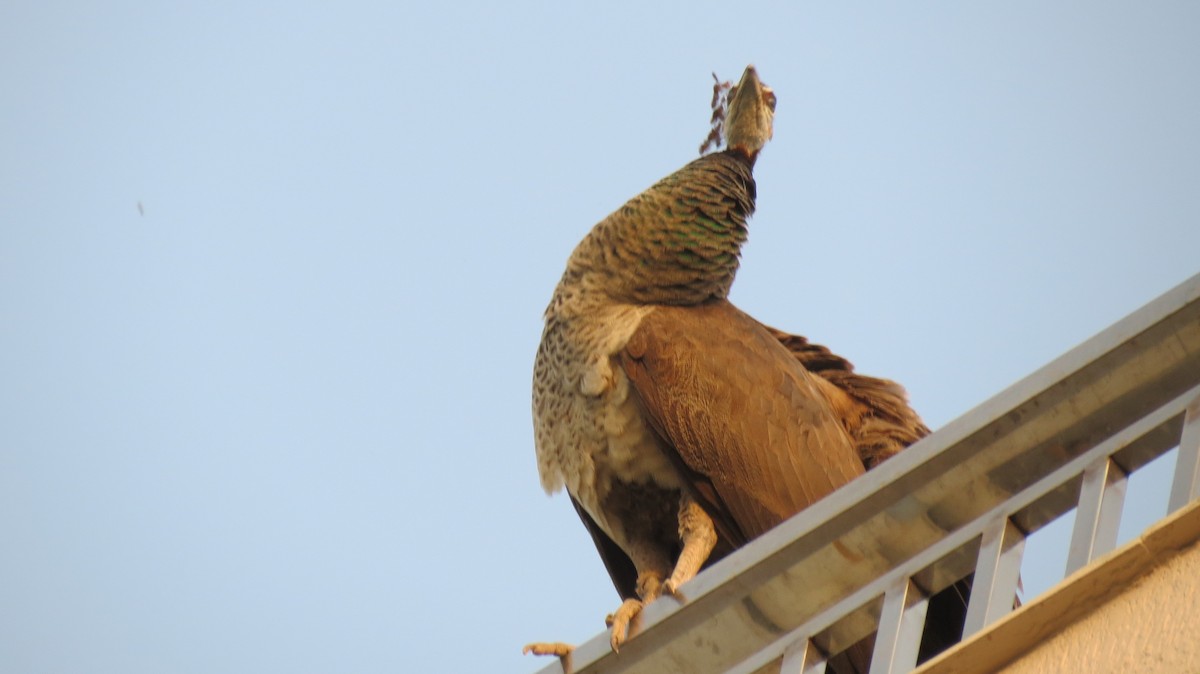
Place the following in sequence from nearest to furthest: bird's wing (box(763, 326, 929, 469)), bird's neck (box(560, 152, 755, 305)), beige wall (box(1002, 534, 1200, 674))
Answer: beige wall (box(1002, 534, 1200, 674)), bird's wing (box(763, 326, 929, 469)), bird's neck (box(560, 152, 755, 305))

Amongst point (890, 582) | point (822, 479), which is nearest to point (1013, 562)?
point (890, 582)

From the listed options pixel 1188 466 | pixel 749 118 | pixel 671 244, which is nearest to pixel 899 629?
pixel 1188 466

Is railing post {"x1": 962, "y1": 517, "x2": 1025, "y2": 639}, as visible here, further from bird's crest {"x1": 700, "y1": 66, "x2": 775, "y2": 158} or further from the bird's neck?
bird's crest {"x1": 700, "y1": 66, "x2": 775, "y2": 158}

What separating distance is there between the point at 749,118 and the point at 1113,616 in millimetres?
4567

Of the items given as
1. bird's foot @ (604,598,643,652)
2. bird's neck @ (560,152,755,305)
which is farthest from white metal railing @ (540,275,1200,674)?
bird's neck @ (560,152,755,305)

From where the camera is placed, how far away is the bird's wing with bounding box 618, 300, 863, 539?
4852 millimetres

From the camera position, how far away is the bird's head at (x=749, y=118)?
6.72m

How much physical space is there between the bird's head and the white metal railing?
395 centimetres

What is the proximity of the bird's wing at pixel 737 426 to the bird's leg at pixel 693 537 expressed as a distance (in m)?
0.04

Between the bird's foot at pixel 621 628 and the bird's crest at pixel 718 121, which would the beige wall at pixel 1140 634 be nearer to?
the bird's foot at pixel 621 628

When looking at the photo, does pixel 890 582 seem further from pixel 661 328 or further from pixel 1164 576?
pixel 661 328

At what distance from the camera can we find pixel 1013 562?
2.72 meters

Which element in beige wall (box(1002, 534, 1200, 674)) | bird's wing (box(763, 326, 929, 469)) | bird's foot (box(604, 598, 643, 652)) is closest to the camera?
beige wall (box(1002, 534, 1200, 674))

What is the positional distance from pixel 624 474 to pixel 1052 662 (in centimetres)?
278
